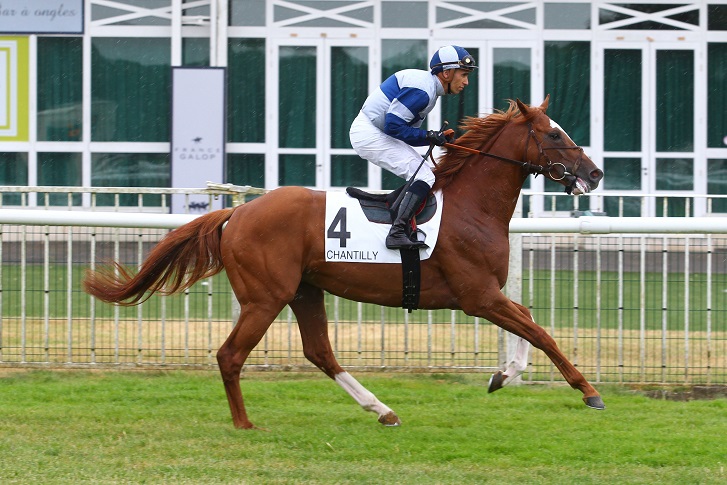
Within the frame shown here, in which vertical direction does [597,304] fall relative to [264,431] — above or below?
above

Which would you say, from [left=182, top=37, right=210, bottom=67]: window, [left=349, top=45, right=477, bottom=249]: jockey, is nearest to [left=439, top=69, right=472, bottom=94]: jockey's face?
[left=349, top=45, right=477, bottom=249]: jockey

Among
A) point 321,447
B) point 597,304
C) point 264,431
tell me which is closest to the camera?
point 321,447

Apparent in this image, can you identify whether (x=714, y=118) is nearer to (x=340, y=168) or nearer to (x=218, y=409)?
(x=340, y=168)

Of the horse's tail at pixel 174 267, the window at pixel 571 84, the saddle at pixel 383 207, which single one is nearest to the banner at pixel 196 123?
the window at pixel 571 84

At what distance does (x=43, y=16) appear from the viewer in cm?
1908

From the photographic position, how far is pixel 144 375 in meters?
8.26

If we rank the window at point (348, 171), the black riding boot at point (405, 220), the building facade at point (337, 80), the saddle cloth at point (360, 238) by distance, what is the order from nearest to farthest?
1. the black riding boot at point (405, 220)
2. the saddle cloth at point (360, 238)
3. the building facade at point (337, 80)
4. the window at point (348, 171)

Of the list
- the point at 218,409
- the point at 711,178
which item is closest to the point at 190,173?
the point at 711,178

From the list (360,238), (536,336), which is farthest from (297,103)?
(536,336)

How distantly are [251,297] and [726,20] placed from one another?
1460 cm

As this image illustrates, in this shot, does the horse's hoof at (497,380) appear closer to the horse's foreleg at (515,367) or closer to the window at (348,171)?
the horse's foreleg at (515,367)

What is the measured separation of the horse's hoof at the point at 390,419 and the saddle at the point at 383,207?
3.88 ft

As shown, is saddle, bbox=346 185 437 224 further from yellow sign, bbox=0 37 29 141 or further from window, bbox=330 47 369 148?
yellow sign, bbox=0 37 29 141

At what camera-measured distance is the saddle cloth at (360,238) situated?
6.68 meters
